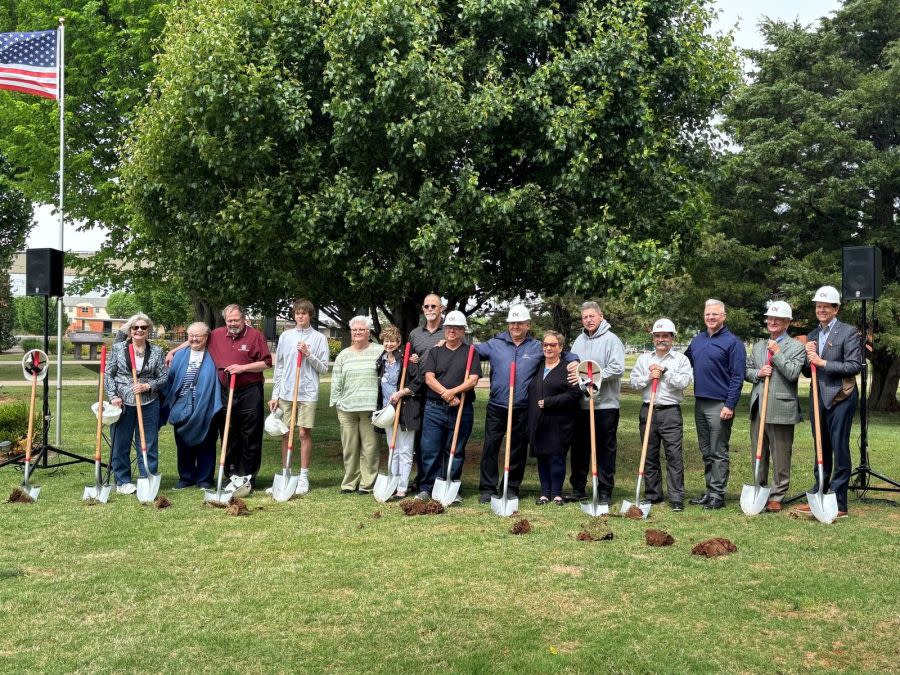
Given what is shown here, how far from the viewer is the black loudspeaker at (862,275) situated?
9172mm

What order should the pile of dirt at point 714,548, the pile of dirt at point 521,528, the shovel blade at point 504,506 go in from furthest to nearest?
the shovel blade at point 504,506, the pile of dirt at point 521,528, the pile of dirt at point 714,548

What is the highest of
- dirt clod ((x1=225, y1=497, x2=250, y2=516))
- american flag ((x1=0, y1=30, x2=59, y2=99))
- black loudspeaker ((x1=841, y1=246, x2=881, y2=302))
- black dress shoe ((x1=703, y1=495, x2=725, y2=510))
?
american flag ((x1=0, y1=30, x2=59, y2=99))

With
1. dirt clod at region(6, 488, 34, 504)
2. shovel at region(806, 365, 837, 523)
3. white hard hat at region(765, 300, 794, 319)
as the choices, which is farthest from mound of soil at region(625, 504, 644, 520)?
dirt clod at region(6, 488, 34, 504)

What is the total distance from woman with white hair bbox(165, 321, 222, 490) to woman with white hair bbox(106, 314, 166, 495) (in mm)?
172

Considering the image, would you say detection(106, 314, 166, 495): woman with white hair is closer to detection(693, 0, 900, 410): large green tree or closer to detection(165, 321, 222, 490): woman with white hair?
detection(165, 321, 222, 490): woman with white hair

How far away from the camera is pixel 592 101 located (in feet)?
32.7

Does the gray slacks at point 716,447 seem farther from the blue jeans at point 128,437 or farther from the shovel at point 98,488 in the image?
the shovel at point 98,488

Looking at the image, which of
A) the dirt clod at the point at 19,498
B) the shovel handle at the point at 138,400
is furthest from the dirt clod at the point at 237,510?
the dirt clod at the point at 19,498

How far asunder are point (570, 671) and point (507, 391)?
14.7ft

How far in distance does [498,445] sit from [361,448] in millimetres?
1523

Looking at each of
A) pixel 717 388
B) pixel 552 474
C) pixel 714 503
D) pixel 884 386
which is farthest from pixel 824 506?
pixel 884 386

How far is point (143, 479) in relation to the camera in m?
8.47

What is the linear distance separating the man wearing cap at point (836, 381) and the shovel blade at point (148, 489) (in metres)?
6.24

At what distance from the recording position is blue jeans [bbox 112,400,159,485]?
8883 millimetres
